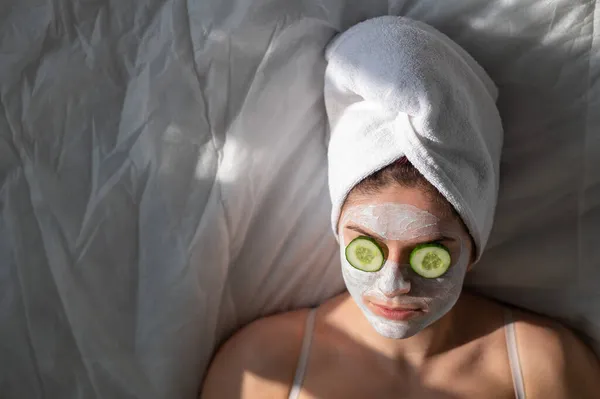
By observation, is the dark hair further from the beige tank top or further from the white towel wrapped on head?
the beige tank top

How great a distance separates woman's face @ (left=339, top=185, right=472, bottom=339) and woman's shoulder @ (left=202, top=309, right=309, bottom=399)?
18 cm

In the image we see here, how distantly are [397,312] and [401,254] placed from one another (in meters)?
0.10

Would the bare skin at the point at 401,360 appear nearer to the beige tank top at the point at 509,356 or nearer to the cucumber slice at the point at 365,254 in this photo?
the beige tank top at the point at 509,356

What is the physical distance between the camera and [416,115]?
94cm

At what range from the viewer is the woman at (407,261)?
0.94 m

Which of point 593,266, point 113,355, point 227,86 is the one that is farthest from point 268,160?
point 593,266

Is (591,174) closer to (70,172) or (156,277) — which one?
(156,277)

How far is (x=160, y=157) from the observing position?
1.07 m

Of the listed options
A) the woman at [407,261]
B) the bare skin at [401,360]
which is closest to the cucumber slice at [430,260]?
the woman at [407,261]

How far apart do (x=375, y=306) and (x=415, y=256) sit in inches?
4.3

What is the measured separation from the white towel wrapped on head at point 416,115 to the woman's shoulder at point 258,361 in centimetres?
24

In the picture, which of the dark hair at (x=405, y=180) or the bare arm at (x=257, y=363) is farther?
the bare arm at (x=257, y=363)

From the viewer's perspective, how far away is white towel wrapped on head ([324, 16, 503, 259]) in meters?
0.93

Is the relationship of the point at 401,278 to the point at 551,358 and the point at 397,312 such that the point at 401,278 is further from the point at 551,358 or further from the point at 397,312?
the point at 551,358
